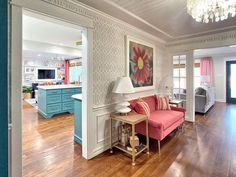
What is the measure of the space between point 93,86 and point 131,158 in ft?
4.47

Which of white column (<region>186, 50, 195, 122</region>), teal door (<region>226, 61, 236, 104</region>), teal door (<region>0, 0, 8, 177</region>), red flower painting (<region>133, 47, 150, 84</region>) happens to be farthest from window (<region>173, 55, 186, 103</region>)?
teal door (<region>0, 0, 8, 177</region>)

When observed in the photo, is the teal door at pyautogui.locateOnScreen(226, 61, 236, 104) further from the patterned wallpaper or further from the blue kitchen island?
the blue kitchen island

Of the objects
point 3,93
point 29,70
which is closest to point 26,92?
point 29,70

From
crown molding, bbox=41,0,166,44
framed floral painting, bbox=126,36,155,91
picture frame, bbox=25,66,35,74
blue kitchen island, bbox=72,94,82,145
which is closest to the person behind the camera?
crown molding, bbox=41,0,166,44

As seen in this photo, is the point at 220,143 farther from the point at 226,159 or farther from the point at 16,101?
the point at 16,101

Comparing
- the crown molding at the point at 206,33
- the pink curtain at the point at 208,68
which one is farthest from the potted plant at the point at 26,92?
the pink curtain at the point at 208,68

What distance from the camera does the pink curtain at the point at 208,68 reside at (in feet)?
24.8

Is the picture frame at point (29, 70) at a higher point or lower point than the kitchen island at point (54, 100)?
higher

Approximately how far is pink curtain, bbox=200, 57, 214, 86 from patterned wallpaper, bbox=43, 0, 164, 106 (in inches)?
251

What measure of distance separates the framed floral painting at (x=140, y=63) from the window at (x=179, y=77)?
1.19m

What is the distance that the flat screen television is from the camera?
30.0ft

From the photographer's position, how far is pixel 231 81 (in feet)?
23.6

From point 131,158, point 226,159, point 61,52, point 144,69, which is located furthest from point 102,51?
point 61,52

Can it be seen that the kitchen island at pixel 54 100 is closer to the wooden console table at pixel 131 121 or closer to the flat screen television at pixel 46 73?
the wooden console table at pixel 131 121
